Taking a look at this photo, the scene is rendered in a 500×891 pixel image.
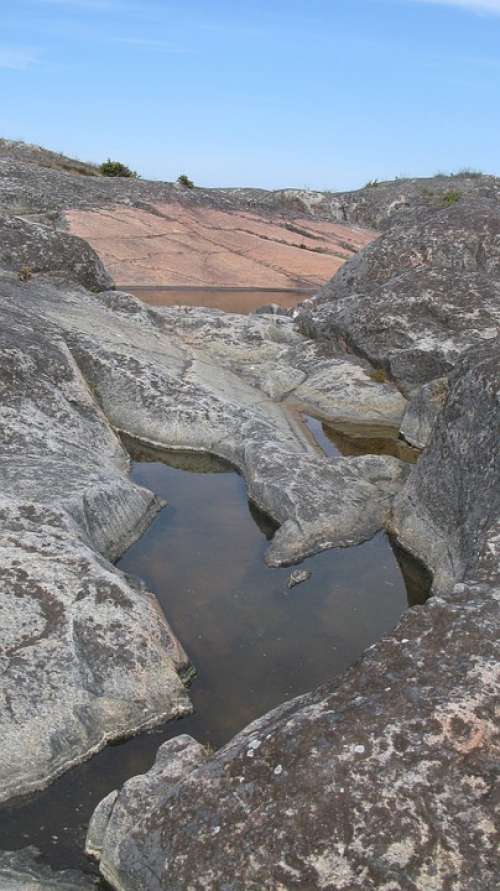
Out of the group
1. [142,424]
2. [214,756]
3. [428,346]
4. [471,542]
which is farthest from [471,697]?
[428,346]

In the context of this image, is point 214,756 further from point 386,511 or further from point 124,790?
point 386,511

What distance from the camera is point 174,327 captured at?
1927 centimetres

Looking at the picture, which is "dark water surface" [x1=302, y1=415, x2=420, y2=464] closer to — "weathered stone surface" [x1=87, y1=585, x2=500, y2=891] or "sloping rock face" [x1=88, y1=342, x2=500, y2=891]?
"sloping rock face" [x1=88, y1=342, x2=500, y2=891]

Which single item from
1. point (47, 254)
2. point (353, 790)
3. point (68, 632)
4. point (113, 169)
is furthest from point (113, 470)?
point (113, 169)

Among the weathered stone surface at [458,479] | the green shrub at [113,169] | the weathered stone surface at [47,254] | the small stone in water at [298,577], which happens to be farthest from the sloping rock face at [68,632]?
the green shrub at [113,169]

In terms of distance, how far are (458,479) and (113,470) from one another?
14.9ft

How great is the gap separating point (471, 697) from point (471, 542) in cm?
373

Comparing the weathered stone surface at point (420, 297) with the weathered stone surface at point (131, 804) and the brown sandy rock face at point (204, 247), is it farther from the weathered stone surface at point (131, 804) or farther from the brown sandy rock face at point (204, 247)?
the weathered stone surface at point (131, 804)

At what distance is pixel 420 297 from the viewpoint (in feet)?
58.0

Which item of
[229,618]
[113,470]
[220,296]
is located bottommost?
[229,618]

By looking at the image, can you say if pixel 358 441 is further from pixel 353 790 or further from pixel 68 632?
pixel 353 790

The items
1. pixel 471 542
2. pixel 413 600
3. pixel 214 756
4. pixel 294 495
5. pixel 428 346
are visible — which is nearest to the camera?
pixel 214 756

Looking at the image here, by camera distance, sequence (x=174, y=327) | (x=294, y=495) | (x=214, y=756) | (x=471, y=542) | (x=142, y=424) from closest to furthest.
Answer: (x=214, y=756) → (x=471, y=542) → (x=294, y=495) → (x=142, y=424) → (x=174, y=327)

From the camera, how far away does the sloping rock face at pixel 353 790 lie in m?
4.63
